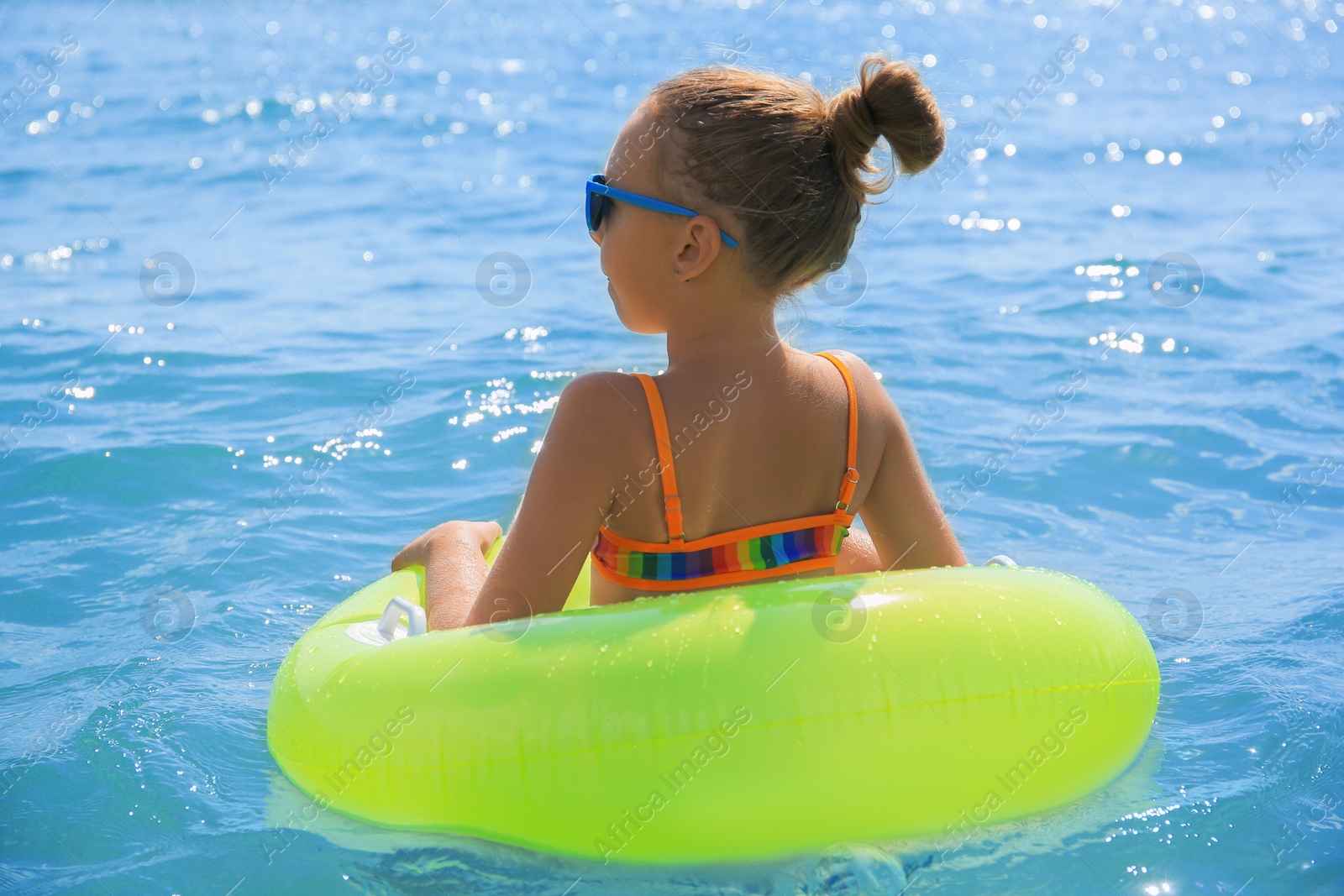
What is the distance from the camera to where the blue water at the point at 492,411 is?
2721 millimetres

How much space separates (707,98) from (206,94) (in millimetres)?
12894

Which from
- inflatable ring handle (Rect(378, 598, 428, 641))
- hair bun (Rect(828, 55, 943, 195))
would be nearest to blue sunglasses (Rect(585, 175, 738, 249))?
hair bun (Rect(828, 55, 943, 195))

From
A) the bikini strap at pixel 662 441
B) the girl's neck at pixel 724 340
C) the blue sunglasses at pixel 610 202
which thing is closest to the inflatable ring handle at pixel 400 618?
the bikini strap at pixel 662 441

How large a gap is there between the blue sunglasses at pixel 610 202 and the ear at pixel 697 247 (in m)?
0.01

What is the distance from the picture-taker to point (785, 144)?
2.28 meters

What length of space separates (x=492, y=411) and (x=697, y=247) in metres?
3.52

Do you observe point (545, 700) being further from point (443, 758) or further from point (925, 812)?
point (925, 812)

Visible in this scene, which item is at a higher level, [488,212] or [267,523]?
[488,212]

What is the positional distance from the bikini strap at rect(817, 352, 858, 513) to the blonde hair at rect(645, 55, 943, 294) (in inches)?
11.6

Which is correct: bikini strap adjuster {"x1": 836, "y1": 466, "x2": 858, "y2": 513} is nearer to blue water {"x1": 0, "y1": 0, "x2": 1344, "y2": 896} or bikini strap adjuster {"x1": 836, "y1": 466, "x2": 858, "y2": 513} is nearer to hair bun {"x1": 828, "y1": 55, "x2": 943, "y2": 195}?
blue water {"x1": 0, "y1": 0, "x2": 1344, "y2": 896}

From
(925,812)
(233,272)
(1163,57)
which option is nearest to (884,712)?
(925,812)

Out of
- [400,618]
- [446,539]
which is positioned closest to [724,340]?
[400,618]

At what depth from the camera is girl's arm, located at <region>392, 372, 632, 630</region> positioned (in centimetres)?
229

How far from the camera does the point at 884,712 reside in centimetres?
226
